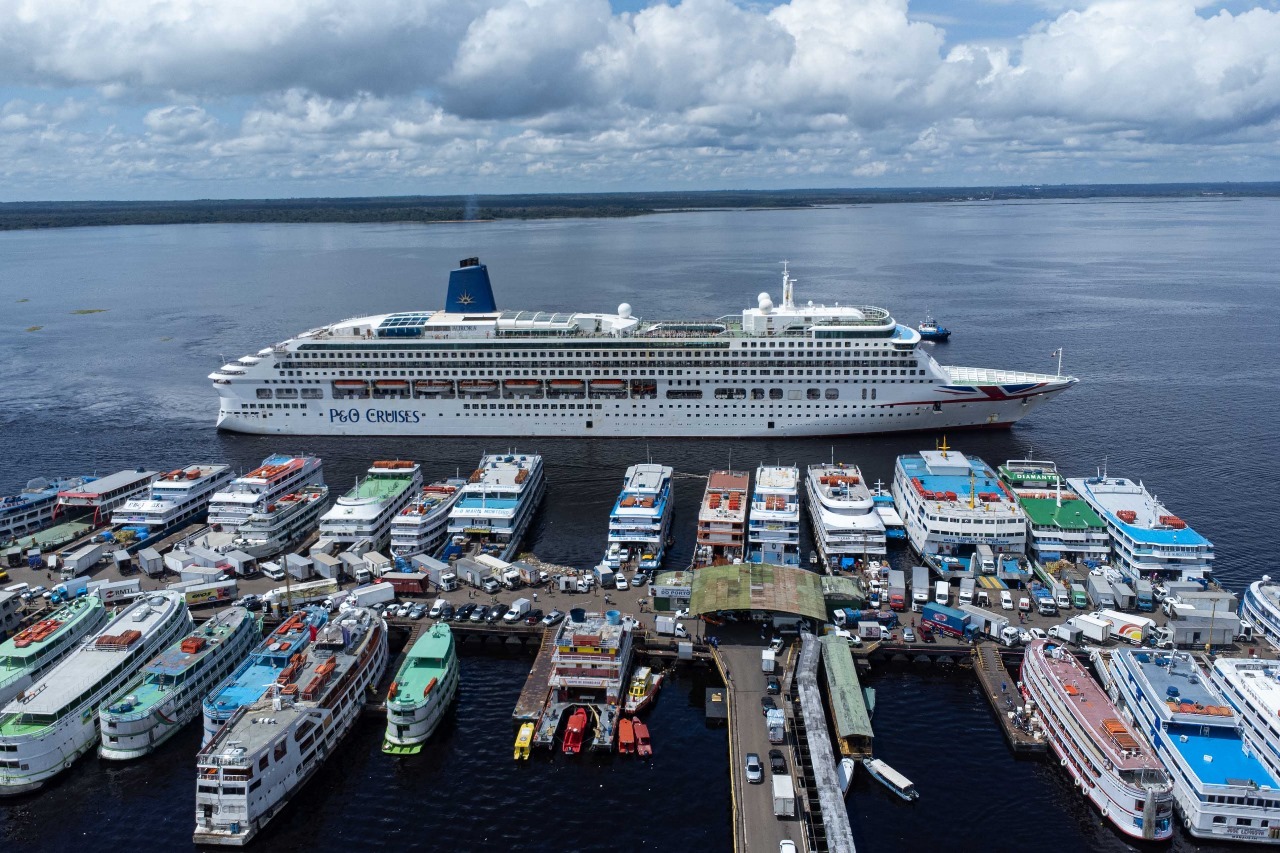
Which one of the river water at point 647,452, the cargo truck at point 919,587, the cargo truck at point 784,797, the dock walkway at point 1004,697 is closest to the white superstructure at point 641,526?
the river water at point 647,452

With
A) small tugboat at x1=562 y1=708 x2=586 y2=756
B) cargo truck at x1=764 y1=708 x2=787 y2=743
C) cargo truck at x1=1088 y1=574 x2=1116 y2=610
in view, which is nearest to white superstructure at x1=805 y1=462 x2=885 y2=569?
cargo truck at x1=1088 y1=574 x2=1116 y2=610

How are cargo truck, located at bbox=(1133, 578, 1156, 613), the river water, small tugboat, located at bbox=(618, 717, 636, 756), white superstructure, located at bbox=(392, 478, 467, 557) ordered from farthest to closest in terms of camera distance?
white superstructure, located at bbox=(392, 478, 467, 557) → cargo truck, located at bbox=(1133, 578, 1156, 613) → small tugboat, located at bbox=(618, 717, 636, 756) → the river water

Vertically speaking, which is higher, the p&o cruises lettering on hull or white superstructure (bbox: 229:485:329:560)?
the p&o cruises lettering on hull

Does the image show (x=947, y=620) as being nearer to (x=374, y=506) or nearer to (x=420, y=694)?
(x=420, y=694)

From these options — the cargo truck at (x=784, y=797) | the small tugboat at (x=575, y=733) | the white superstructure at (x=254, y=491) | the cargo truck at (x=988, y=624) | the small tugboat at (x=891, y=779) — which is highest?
the white superstructure at (x=254, y=491)

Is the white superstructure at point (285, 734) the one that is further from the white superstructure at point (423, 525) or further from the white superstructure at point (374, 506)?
the white superstructure at point (374, 506)

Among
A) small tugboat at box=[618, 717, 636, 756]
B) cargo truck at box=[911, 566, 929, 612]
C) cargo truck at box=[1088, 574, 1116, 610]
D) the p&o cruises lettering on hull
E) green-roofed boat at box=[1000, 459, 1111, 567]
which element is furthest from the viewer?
the p&o cruises lettering on hull

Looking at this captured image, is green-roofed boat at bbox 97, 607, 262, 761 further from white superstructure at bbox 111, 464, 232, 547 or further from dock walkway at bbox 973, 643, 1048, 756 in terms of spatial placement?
dock walkway at bbox 973, 643, 1048, 756
